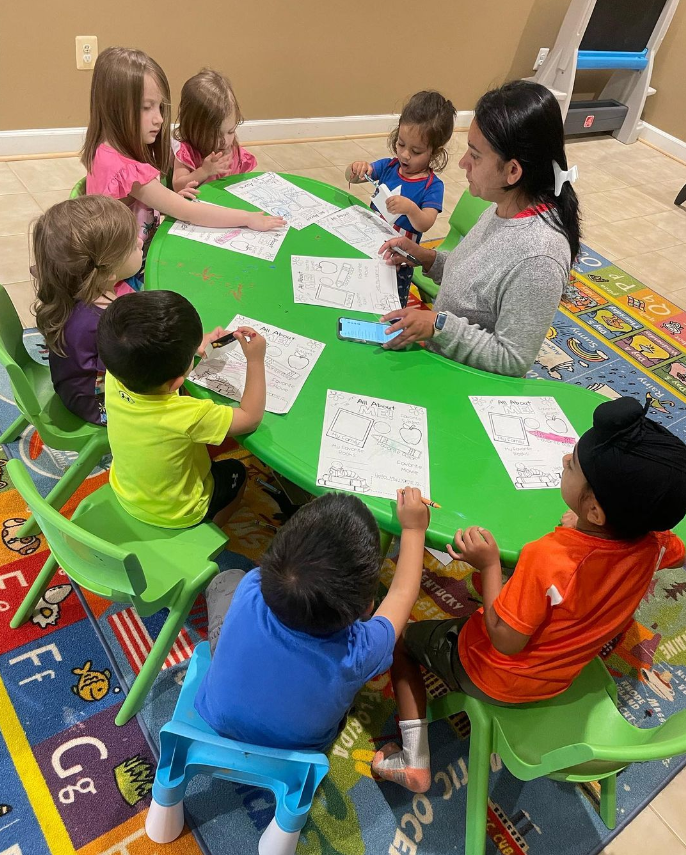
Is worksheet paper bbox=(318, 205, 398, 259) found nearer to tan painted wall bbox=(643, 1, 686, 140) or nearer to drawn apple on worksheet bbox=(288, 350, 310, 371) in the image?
drawn apple on worksheet bbox=(288, 350, 310, 371)

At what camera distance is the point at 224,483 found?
6.09 feet

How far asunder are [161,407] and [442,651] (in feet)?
2.85

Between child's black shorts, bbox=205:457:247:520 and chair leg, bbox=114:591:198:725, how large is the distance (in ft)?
0.96

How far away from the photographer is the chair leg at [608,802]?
1661mm

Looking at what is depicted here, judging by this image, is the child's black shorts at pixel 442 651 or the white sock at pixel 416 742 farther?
the white sock at pixel 416 742

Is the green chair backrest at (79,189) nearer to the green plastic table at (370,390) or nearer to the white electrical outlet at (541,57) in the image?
the green plastic table at (370,390)

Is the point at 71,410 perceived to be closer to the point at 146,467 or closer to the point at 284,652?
the point at 146,467

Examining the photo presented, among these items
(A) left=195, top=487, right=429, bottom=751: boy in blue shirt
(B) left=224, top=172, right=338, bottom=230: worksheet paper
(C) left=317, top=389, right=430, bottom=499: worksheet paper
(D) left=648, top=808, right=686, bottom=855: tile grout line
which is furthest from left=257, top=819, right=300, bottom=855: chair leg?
(B) left=224, top=172, right=338, bottom=230: worksheet paper

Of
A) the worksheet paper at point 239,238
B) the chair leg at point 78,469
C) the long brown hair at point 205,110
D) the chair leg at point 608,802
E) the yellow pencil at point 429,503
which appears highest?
the long brown hair at point 205,110

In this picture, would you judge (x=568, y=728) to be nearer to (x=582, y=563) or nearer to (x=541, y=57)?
(x=582, y=563)

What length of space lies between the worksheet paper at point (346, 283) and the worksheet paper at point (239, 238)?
0.32 feet

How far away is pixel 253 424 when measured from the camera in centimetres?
150

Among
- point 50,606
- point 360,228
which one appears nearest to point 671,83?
point 360,228

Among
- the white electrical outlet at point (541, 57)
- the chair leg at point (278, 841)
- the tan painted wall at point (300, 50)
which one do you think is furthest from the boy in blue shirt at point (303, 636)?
the white electrical outlet at point (541, 57)
